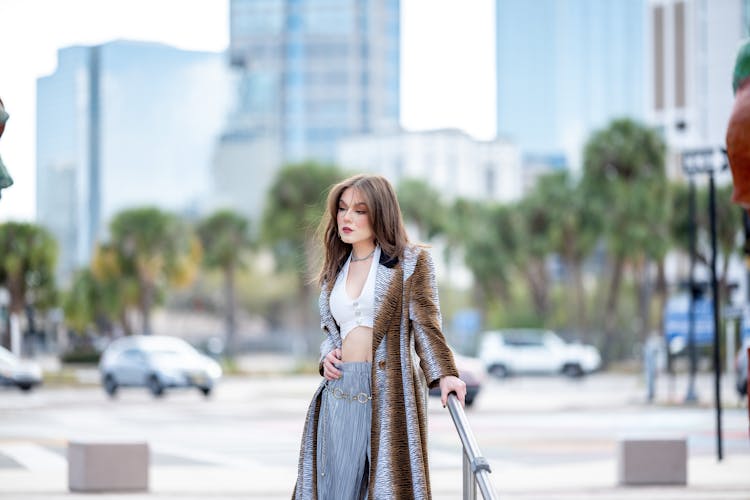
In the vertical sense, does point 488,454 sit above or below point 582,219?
below

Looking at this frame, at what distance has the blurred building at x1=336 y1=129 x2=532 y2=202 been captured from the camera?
15312 cm

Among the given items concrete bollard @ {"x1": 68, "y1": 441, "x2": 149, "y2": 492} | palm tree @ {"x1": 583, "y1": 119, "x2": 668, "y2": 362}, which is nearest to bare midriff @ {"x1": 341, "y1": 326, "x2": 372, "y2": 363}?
concrete bollard @ {"x1": 68, "y1": 441, "x2": 149, "y2": 492}

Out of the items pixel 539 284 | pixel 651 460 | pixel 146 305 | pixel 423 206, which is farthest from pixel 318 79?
pixel 651 460

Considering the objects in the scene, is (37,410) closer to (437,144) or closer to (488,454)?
(488,454)

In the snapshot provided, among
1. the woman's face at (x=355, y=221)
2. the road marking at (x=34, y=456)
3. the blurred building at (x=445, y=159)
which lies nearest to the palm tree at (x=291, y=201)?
the road marking at (x=34, y=456)

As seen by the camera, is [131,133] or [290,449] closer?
[290,449]

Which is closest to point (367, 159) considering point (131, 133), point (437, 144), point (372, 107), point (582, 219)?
point (437, 144)

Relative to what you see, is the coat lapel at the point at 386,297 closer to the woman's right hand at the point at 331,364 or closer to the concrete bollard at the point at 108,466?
the woman's right hand at the point at 331,364

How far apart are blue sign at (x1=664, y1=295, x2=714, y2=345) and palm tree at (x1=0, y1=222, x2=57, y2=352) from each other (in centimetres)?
2864

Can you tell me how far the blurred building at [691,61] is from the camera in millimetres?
106812

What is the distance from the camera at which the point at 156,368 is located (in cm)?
3309

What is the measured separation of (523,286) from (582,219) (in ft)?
112

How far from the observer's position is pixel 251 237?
227 ft

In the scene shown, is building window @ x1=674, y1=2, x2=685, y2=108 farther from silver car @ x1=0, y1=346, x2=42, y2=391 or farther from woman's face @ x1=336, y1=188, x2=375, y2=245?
woman's face @ x1=336, y1=188, x2=375, y2=245
